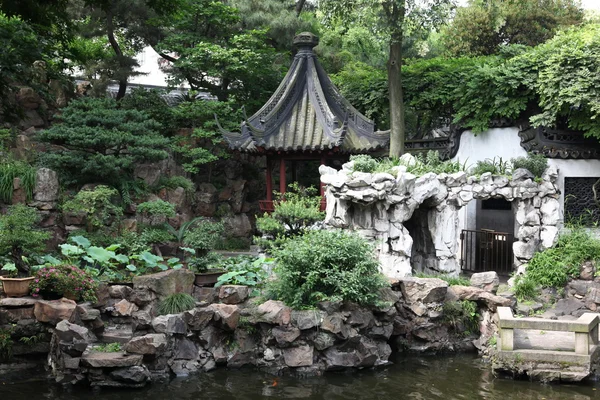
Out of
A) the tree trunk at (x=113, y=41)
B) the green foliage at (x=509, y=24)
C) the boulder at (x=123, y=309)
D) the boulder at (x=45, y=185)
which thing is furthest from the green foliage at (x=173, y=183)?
the green foliage at (x=509, y=24)

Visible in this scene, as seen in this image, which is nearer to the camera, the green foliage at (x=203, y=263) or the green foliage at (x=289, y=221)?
the green foliage at (x=203, y=263)

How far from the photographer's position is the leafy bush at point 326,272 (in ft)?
32.7

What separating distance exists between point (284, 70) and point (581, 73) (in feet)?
29.5

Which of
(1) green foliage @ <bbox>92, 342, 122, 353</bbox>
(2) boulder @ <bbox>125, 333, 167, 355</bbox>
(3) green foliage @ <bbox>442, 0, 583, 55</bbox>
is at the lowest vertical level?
(1) green foliage @ <bbox>92, 342, 122, 353</bbox>

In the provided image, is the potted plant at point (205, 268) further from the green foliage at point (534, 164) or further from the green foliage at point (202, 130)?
the green foliage at point (534, 164)

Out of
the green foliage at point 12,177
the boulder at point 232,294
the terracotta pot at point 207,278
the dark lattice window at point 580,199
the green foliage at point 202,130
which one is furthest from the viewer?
the green foliage at point 202,130

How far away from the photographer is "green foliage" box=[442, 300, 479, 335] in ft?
36.7

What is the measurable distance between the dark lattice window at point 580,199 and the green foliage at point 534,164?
1.34m

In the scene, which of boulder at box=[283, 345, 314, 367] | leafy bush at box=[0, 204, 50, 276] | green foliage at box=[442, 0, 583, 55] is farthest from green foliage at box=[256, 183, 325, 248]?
green foliage at box=[442, 0, 583, 55]

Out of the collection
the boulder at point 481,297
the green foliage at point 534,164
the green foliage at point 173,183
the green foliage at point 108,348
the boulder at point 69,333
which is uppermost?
the green foliage at point 534,164

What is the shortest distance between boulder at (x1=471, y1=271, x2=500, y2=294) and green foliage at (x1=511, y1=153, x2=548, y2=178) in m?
3.12

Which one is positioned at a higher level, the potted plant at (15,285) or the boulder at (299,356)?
the potted plant at (15,285)

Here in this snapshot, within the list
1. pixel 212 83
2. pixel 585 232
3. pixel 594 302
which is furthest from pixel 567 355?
pixel 212 83

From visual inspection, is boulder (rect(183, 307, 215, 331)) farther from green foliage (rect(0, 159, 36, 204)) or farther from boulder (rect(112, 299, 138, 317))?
green foliage (rect(0, 159, 36, 204))
